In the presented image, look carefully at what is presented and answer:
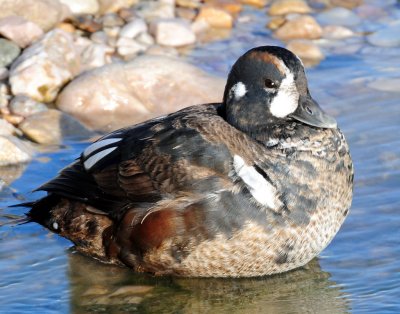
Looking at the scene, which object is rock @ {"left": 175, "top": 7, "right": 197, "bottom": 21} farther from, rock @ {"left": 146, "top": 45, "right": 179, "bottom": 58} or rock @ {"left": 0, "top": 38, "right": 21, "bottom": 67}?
rock @ {"left": 0, "top": 38, "right": 21, "bottom": 67}

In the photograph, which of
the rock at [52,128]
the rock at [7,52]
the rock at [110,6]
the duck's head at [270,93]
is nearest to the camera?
the duck's head at [270,93]

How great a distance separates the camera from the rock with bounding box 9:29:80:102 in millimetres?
8281

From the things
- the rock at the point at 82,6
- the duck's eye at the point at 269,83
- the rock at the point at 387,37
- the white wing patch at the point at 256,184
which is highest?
the duck's eye at the point at 269,83

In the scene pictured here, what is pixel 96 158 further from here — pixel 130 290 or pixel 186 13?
pixel 186 13

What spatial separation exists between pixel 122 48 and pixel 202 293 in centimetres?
427

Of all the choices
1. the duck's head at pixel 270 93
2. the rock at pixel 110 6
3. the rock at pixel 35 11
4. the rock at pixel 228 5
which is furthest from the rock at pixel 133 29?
the duck's head at pixel 270 93

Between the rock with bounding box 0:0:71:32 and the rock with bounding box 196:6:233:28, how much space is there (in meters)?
1.66

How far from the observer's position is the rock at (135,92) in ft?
26.8

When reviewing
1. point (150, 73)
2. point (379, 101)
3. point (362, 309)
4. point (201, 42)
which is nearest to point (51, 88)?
point (150, 73)

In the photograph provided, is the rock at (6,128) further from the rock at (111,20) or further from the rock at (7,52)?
the rock at (111,20)

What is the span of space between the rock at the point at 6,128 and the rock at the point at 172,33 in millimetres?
2378

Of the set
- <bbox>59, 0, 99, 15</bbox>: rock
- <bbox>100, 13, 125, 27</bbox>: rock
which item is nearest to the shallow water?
<bbox>100, 13, 125, 27</bbox>: rock

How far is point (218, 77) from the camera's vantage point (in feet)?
28.3

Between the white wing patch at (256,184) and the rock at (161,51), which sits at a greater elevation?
the white wing patch at (256,184)
